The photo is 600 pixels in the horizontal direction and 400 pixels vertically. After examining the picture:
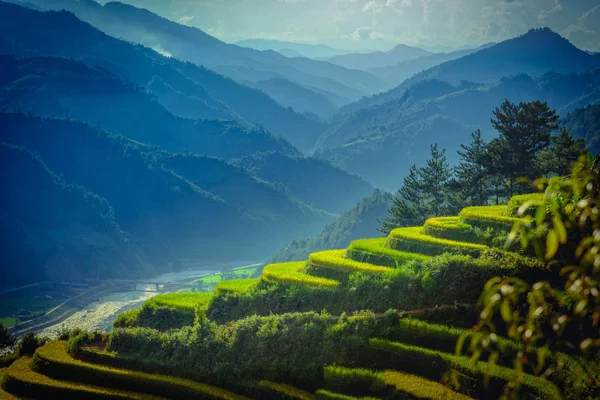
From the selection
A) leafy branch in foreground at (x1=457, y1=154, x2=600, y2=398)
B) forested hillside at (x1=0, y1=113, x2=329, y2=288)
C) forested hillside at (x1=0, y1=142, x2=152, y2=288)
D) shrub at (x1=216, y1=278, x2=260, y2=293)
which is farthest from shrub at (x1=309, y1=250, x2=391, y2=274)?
forested hillside at (x1=0, y1=113, x2=329, y2=288)

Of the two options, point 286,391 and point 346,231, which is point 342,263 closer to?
point 286,391

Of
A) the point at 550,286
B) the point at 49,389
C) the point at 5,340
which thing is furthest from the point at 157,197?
the point at 550,286

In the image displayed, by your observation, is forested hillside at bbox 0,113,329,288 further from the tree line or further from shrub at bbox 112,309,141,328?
shrub at bbox 112,309,141,328

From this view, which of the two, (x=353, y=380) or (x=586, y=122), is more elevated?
(x=586, y=122)

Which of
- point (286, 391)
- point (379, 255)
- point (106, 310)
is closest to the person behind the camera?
point (286, 391)

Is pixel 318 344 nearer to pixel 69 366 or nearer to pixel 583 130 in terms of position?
pixel 69 366
